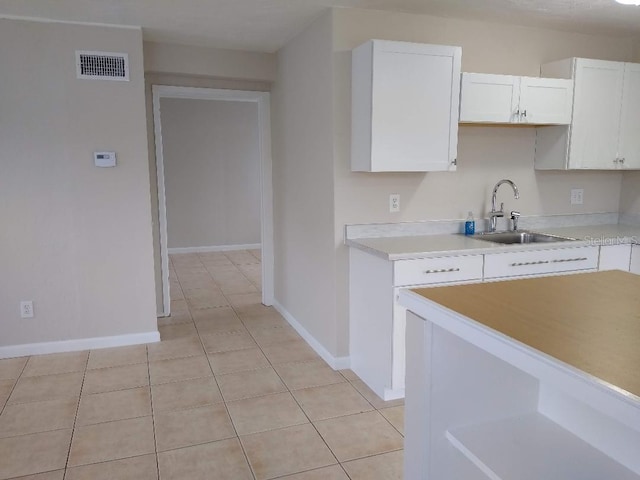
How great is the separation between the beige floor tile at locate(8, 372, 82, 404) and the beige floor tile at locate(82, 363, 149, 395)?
64 mm

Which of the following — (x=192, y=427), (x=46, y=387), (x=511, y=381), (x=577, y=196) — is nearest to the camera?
(x=511, y=381)

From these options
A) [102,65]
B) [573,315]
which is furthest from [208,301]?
[573,315]

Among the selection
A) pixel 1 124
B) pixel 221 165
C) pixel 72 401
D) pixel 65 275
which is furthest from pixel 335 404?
pixel 221 165

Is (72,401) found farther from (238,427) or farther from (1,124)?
(1,124)

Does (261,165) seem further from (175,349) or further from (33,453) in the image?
(33,453)

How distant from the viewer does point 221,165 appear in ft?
25.3

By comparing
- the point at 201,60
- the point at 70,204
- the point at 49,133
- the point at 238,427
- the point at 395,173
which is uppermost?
the point at 201,60

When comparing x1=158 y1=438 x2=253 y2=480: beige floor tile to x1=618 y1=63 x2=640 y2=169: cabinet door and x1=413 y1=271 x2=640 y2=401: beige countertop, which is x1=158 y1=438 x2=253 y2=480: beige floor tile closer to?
x1=413 y1=271 x2=640 y2=401: beige countertop

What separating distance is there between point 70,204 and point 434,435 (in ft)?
10.1

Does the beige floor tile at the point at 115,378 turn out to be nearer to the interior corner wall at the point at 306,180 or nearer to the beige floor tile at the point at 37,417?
the beige floor tile at the point at 37,417

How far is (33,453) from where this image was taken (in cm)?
239

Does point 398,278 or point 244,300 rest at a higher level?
point 398,278

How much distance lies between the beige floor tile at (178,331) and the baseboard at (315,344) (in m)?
0.81

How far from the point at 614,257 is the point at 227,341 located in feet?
9.26
